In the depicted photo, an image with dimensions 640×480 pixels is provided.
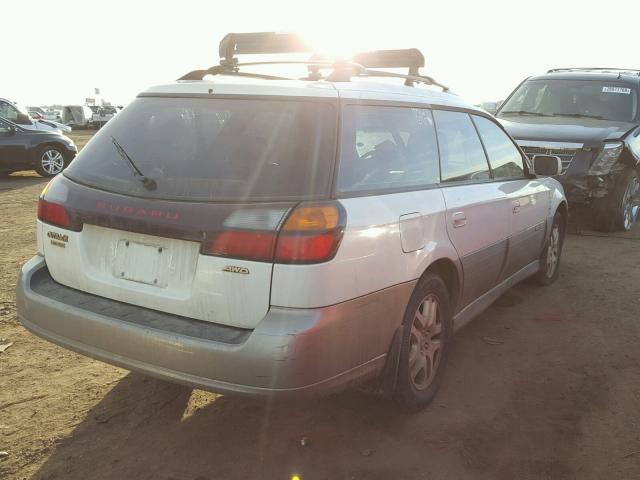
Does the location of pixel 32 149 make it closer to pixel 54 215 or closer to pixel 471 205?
pixel 54 215

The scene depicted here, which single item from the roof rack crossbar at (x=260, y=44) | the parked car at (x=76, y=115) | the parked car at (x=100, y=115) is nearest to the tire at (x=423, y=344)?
the roof rack crossbar at (x=260, y=44)

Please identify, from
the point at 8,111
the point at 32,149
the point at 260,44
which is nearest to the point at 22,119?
the point at 8,111

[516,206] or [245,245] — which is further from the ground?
[245,245]

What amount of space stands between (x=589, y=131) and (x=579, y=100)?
1126 mm

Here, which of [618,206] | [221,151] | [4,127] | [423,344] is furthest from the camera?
[4,127]

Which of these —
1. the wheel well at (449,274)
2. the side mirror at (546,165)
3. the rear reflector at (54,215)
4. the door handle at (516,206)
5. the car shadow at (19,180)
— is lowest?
the car shadow at (19,180)

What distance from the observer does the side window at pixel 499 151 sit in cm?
412

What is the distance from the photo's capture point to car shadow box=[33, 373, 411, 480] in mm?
2662

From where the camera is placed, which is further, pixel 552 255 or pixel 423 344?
pixel 552 255

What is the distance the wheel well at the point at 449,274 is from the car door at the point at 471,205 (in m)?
0.08

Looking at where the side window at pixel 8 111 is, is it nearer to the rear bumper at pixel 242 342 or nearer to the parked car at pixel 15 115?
the parked car at pixel 15 115

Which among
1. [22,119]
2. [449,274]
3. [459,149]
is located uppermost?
[459,149]

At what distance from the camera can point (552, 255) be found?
5.61 metres

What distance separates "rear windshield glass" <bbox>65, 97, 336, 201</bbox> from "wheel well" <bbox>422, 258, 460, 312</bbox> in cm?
99
